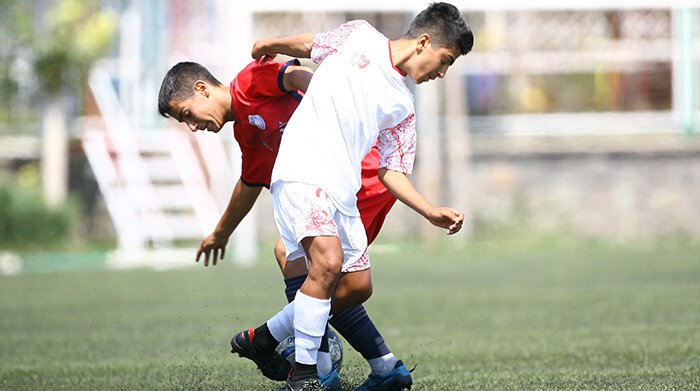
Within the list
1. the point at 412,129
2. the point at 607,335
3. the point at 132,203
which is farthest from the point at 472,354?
the point at 132,203

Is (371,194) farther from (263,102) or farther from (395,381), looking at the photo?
(395,381)

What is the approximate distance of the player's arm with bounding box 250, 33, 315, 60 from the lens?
4.88 metres

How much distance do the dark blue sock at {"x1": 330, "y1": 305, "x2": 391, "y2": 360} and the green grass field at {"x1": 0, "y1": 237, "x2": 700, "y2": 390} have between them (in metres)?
0.32

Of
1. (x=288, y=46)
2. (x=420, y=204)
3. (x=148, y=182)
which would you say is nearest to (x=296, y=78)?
(x=288, y=46)

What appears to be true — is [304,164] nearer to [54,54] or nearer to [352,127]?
[352,127]

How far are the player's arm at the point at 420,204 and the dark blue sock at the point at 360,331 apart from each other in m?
0.62

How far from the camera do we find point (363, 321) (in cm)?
509

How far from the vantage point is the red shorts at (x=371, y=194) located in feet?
17.2

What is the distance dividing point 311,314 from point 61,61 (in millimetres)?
14004

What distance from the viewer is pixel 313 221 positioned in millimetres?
4496

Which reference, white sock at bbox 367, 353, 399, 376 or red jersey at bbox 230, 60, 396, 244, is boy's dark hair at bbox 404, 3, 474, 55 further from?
white sock at bbox 367, 353, 399, 376

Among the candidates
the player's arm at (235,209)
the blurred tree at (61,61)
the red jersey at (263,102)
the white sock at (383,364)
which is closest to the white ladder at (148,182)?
the blurred tree at (61,61)

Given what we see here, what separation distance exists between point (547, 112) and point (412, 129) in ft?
47.2

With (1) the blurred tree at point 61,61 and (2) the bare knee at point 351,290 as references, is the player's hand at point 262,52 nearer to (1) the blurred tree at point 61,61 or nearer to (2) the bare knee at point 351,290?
(2) the bare knee at point 351,290
